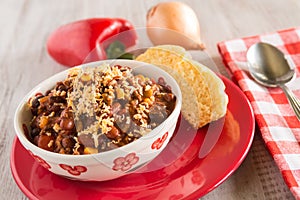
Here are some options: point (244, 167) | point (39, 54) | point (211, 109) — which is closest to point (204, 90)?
point (211, 109)

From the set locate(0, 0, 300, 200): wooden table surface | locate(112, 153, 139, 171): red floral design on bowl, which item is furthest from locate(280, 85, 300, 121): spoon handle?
locate(112, 153, 139, 171): red floral design on bowl

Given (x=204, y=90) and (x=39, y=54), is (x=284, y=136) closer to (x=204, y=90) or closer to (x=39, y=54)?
(x=204, y=90)

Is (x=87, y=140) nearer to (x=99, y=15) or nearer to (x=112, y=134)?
(x=112, y=134)

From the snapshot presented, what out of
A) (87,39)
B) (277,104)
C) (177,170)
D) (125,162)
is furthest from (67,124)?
(87,39)

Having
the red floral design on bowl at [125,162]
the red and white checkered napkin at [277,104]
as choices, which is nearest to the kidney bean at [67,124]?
the red floral design on bowl at [125,162]

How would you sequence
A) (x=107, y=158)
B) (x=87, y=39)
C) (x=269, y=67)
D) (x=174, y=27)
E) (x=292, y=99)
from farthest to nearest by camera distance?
(x=87, y=39)
(x=174, y=27)
(x=269, y=67)
(x=292, y=99)
(x=107, y=158)

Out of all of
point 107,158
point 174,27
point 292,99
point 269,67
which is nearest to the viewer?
point 107,158

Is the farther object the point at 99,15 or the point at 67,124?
the point at 99,15
